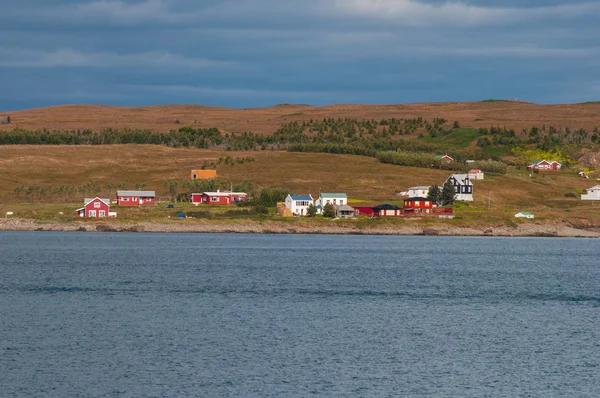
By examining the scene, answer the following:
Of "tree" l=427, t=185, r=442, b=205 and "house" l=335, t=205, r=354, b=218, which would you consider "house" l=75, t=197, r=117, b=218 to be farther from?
"tree" l=427, t=185, r=442, b=205

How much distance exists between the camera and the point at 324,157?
170 m

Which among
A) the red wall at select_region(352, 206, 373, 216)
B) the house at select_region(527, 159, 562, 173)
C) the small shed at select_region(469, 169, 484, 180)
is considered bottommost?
the red wall at select_region(352, 206, 373, 216)

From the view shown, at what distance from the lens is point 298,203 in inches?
4690

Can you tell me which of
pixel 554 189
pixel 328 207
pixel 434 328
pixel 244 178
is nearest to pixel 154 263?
pixel 434 328

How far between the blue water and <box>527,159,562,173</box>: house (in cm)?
9381

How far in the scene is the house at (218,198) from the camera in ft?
417

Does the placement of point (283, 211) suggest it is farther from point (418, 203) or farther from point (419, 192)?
point (419, 192)

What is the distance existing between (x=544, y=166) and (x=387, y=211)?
60.6 m

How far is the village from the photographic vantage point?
117m

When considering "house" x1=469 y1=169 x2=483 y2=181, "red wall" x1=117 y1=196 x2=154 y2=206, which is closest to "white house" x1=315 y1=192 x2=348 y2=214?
"red wall" x1=117 y1=196 x2=154 y2=206

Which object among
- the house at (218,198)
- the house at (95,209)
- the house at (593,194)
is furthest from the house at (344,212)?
the house at (593,194)

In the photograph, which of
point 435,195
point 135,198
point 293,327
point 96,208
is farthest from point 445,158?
point 293,327

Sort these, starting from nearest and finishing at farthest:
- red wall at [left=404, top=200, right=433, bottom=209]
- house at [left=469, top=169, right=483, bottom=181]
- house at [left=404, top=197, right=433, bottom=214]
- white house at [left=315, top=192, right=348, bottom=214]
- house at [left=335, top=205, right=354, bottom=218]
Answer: house at [left=335, top=205, right=354, bottom=218] < white house at [left=315, top=192, right=348, bottom=214] < house at [left=404, top=197, right=433, bottom=214] < red wall at [left=404, top=200, right=433, bottom=209] < house at [left=469, top=169, right=483, bottom=181]

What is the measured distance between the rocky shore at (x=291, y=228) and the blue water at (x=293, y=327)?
31670 mm
